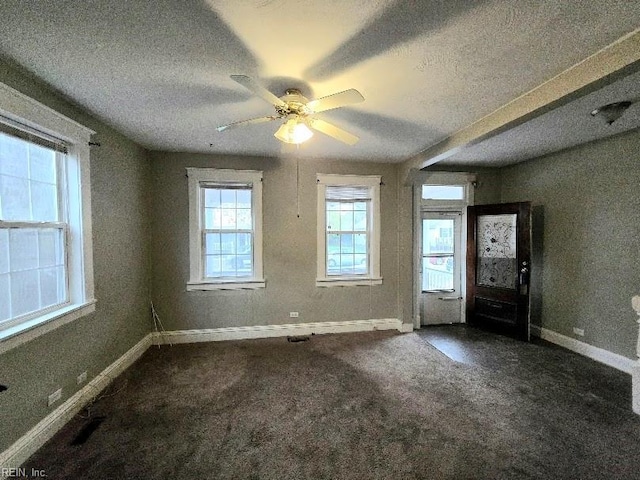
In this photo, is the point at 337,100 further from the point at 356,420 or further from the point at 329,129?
the point at 356,420

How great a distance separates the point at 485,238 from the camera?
4.18m

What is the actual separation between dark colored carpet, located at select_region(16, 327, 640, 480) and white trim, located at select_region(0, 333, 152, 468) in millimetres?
64

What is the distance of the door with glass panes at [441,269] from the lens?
14.6 ft

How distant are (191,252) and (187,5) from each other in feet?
9.61

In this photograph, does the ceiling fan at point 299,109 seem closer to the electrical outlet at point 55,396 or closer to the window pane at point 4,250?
the window pane at point 4,250

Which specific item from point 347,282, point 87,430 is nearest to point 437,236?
point 347,282

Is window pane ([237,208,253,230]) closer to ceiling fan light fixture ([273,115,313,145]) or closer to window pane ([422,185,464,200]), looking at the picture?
ceiling fan light fixture ([273,115,313,145])

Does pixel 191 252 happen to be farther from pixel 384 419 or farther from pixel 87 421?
pixel 384 419

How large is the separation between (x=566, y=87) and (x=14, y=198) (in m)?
3.67

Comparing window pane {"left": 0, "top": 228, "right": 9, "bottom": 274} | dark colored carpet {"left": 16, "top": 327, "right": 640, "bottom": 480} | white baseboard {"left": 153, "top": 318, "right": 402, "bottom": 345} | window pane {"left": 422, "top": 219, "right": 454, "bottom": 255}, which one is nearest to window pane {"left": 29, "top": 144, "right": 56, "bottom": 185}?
window pane {"left": 0, "top": 228, "right": 9, "bottom": 274}

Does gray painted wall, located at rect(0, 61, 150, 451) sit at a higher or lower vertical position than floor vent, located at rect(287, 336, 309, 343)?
higher

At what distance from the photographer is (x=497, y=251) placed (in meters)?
4.03

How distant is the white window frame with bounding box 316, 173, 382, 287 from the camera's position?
4.00 metres

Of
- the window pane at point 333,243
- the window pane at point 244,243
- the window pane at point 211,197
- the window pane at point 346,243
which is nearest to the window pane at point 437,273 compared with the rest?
the window pane at point 346,243
